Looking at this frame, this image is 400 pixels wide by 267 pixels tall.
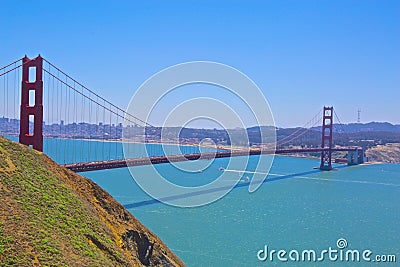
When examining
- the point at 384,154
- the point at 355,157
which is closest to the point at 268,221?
the point at 355,157

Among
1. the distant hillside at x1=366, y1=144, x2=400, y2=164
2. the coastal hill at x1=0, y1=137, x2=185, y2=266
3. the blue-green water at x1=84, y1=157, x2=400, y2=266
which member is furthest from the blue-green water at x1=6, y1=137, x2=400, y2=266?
the distant hillside at x1=366, y1=144, x2=400, y2=164

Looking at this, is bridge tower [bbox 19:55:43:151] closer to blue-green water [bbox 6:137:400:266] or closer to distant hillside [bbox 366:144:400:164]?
blue-green water [bbox 6:137:400:266]

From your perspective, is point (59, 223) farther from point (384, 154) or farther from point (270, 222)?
point (384, 154)

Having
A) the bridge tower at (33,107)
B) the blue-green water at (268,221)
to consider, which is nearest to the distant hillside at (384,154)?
the blue-green water at (268,221)

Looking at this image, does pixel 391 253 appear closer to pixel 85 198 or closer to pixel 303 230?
pixel 303 230

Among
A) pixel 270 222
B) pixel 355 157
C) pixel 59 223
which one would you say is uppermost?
pixel 59 223

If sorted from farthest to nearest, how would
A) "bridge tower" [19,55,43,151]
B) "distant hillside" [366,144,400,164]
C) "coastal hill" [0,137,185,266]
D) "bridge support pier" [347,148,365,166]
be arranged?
1. "distant hillside" [366,144,400,164]
2. "bridge support pier" [347,148,365,166]
3. "bridge tower" [19,55,43,151]
4. "coastal hill" [0,137,185,266]

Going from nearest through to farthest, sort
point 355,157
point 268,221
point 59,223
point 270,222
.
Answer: point 59,223 < point 270,222 < point 268,221 < point 355,157

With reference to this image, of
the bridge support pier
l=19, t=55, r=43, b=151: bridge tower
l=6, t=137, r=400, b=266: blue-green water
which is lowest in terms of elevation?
l=6, t=137, r=400, b=266: blue-green water
